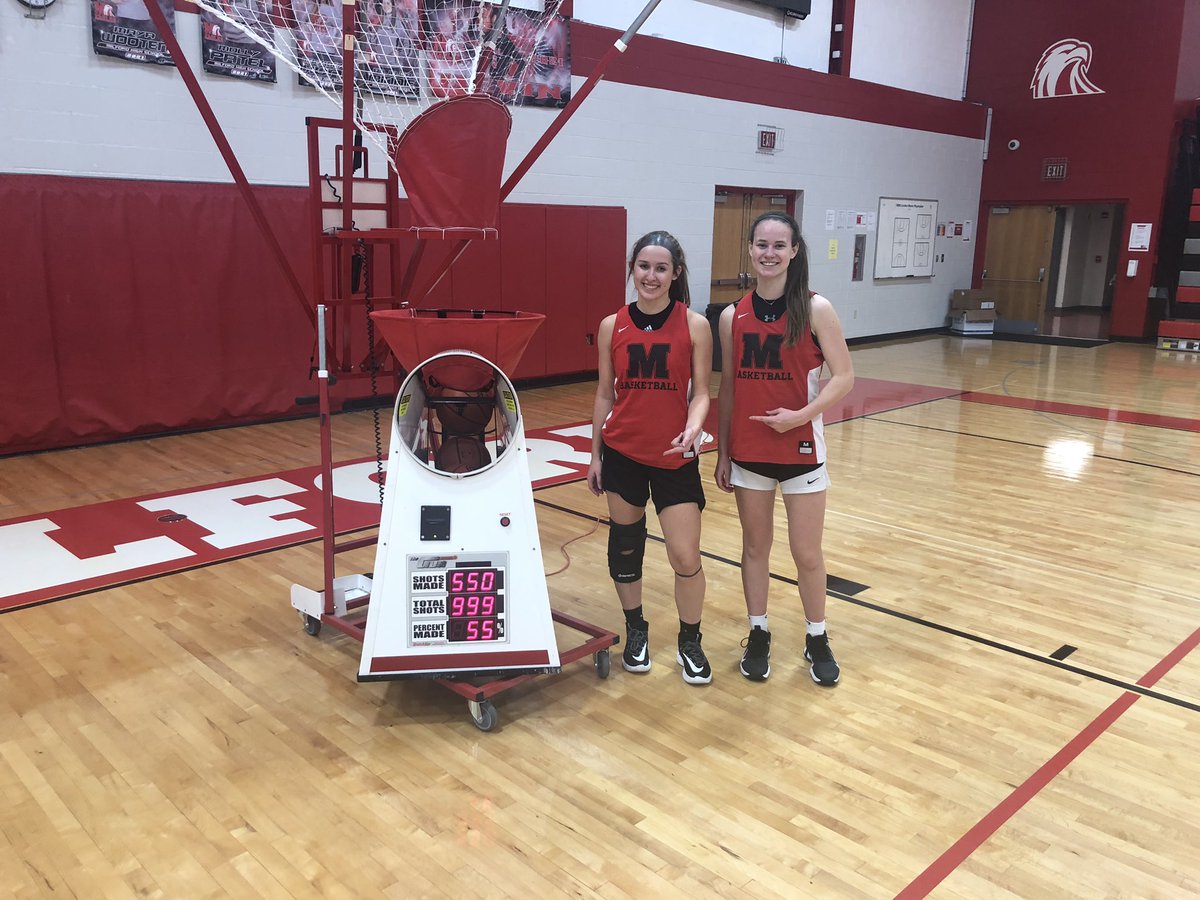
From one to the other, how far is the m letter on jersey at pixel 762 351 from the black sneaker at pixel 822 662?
96 cm

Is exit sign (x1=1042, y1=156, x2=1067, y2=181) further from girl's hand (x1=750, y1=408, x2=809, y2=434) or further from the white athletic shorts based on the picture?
girl's hand (x1=750, y1=408, x2=809, y2=434)

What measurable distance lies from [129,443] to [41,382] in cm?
70

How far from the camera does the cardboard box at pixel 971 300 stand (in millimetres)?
14586

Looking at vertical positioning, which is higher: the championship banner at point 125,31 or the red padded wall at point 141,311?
the championship banner at point 125,31

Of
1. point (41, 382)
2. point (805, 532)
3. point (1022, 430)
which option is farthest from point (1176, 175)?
point (41, 382)

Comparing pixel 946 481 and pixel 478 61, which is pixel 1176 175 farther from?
pixel 478 61

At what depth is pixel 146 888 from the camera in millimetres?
2051

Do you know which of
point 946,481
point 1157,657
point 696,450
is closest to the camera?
point 696,450

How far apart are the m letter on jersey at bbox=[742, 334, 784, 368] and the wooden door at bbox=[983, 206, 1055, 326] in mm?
13553

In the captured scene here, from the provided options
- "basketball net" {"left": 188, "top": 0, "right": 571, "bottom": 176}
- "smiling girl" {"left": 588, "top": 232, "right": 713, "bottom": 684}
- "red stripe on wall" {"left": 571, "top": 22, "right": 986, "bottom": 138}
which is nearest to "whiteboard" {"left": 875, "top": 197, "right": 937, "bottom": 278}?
"red stripe on wall" {"left": 571, "top": 22, "right": 986, "bottom": 138}

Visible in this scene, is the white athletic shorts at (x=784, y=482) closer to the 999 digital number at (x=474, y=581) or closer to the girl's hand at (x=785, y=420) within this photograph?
the girl's hand at (x=785, y=420)

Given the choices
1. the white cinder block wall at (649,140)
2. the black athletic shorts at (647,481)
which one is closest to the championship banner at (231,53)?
the white cinder block wall at (649,140)

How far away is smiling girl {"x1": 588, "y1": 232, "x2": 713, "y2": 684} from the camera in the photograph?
280 centimetres

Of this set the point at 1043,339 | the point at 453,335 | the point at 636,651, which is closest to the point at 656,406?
the point at 453,335
